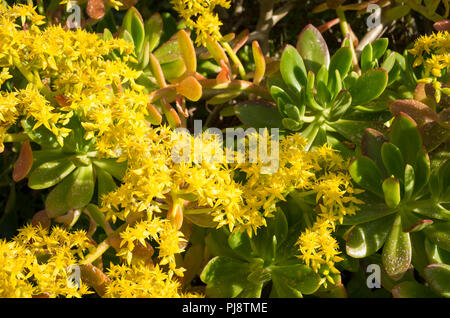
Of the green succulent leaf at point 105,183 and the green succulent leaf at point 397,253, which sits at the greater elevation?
the green succulent leaf at point 105,183

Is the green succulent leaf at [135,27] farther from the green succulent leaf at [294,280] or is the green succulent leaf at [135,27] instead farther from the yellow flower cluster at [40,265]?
the green succulent leaf at [294,280]

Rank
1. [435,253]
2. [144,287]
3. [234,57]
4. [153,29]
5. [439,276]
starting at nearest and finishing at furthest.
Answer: [144,287], [439,276], [435,253], [234,57], [153,29]

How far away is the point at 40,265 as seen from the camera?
1.10 m

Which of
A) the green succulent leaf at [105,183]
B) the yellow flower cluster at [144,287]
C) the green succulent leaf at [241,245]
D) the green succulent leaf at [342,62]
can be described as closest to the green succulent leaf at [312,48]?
the green succulent leaf at [342,62]

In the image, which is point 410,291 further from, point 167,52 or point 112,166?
point 167,52

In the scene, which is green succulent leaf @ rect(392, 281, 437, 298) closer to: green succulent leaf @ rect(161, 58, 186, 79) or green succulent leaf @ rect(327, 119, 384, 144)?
green succulent leaf @ rect(327, 119, 384, 144)

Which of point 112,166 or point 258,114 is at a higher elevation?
point 258,114

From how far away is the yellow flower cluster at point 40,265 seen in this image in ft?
3.24

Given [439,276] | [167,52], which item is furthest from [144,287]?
[167,52]

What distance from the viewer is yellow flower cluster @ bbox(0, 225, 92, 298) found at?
988mm

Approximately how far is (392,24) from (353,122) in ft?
2.23

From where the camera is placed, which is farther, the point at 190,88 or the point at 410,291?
the point at 190,88

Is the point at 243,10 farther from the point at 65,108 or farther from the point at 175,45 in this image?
the point at 65,108

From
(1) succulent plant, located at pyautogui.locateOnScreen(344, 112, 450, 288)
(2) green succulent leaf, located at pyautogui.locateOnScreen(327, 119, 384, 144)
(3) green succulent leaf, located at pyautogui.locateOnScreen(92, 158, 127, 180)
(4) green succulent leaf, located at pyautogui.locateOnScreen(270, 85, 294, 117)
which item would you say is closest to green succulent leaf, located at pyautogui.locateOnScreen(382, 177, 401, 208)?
(1) succulent plant, located at pyautogui.locateOnScreen(344, 112, 450, 288)
